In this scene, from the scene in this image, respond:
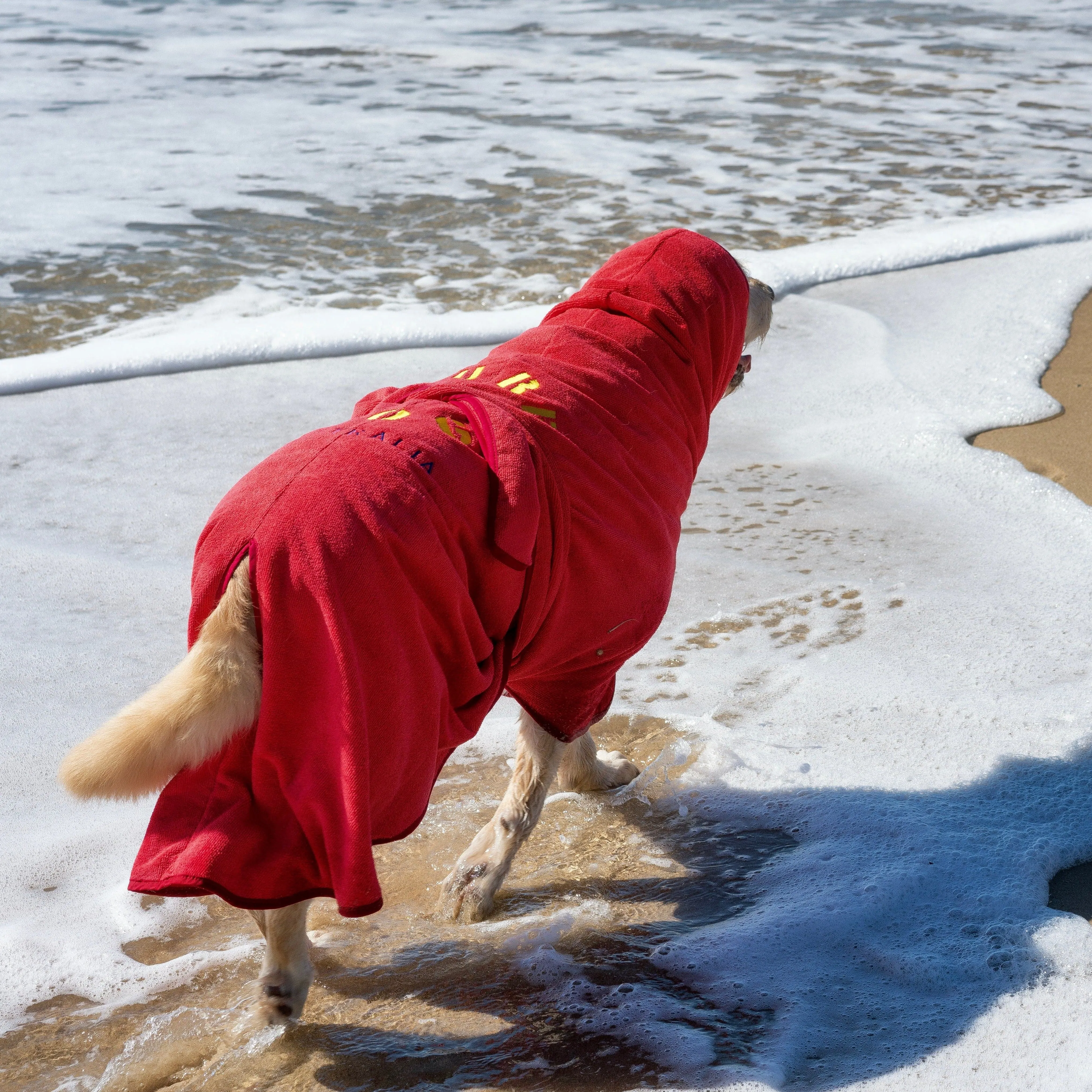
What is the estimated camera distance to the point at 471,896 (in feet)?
7.54

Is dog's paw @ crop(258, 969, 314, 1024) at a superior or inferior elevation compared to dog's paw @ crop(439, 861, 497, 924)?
superior

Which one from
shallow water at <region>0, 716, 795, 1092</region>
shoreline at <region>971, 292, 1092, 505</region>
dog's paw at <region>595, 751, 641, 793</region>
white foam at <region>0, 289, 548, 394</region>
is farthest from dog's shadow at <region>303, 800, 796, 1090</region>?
white foam at <region>0, 289, 548, 394</region>

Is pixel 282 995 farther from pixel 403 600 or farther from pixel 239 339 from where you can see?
pixel 239 339

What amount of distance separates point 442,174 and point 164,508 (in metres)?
4.74

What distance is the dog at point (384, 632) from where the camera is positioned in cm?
168

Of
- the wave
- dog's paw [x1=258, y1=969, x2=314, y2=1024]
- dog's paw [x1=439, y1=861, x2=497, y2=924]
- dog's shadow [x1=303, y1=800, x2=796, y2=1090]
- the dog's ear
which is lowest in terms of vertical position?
dog's shadow [x1=303, y1=800, x2=796, y2=1090]

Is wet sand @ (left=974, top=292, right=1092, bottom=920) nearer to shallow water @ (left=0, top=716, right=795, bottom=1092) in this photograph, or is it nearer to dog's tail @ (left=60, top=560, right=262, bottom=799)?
shallow water @ (left=0, top=716, right=795, bottom=1092)

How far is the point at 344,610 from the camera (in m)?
1.67

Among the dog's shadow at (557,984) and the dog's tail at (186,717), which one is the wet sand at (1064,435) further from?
the dog's tail at (186,717)

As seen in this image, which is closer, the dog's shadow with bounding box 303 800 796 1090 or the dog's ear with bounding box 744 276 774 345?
the dog's shadow with bounding box 303 800 796 1090

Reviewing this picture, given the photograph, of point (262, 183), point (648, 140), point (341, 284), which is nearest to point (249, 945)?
point (341, 284)

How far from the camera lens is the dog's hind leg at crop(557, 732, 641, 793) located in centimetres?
268

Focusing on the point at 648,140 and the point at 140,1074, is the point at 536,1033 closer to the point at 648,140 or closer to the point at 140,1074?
the point at 140,1074

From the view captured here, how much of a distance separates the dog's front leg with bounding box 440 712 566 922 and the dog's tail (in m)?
0.77
